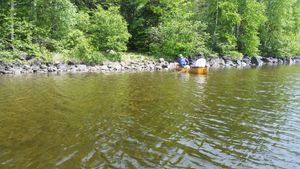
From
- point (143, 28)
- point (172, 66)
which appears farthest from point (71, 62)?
point (143, 28)

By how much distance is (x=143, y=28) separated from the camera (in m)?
49.6

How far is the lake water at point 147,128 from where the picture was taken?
9289 millimetres

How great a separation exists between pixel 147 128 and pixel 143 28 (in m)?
38.4

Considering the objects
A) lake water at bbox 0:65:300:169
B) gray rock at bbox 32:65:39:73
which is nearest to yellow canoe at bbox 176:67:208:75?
lake water at bbox 0:65:300:169

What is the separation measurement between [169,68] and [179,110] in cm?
2592

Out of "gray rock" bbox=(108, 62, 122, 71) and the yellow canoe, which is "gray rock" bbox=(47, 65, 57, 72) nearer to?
"gray rock" bbox=(108, 62, 122, 71)

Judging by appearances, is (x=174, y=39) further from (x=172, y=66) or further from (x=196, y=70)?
(x=196, y=70)

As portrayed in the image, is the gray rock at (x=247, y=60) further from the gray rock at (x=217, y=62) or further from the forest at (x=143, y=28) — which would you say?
the gray rock at (x=217, y=62)

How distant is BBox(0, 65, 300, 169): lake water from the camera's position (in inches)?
366

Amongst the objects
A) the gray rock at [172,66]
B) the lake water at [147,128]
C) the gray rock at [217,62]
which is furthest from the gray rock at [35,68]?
the gray rock at [217,62]

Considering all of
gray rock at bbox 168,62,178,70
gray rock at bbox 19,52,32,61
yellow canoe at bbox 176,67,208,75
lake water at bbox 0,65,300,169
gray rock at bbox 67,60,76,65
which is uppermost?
gray rock at bbox 19,52,32,61

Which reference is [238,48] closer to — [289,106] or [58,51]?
[58,51]

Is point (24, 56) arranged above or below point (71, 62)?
above

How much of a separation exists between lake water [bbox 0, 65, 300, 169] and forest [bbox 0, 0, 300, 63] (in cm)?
1650
